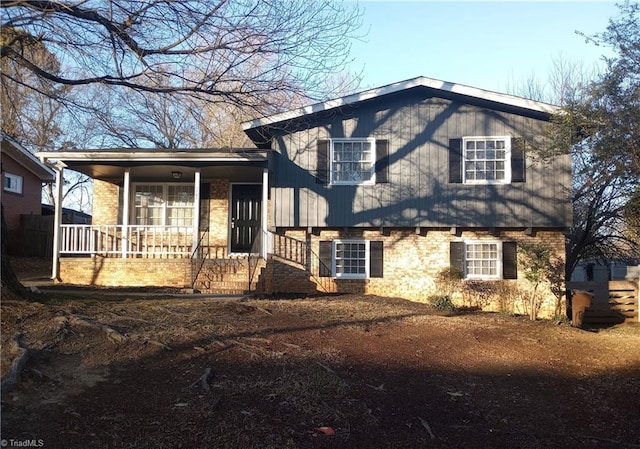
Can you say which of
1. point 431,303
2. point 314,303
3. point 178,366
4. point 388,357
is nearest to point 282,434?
point 178,366

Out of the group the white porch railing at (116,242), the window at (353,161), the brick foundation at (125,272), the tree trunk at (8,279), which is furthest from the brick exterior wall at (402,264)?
the tree trunk at (8,279)

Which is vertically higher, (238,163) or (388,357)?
(238,163)

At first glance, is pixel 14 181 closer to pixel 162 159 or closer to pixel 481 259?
pixel 162 159

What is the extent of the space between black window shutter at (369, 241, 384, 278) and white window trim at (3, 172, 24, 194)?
57.5 ft

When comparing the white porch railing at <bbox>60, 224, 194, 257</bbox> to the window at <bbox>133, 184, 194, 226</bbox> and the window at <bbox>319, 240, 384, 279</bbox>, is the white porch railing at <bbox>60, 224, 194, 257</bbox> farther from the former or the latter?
the window at <bbox>319, 240, 384, 279</bbox>

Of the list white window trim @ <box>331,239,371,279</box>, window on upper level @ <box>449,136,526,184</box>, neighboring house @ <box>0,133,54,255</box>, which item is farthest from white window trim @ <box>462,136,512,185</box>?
neighboring house @ <box>0,133,54,255</box>

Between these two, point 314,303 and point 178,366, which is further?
point 314,303

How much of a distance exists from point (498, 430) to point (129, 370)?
13.0 ft

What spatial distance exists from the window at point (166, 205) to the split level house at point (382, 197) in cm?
225

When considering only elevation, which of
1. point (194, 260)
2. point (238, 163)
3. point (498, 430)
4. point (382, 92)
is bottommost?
point (498, 430)

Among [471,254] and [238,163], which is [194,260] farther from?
[471,254]

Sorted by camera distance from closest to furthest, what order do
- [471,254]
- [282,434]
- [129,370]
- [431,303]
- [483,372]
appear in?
[282,434] → [129,370] → [483,372] → [431,303] → [471,254]

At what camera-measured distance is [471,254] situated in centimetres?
1414

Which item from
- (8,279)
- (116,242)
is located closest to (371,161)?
(116,242)
